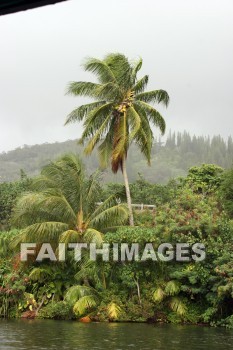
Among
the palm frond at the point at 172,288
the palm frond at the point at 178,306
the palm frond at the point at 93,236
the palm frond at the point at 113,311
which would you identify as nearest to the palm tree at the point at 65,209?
the palm frond at the point at 93,236

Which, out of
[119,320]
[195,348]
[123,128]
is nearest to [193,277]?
[119,320]

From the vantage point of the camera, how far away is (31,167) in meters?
153

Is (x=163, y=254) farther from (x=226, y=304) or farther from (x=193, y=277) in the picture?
(x=226, y=304)

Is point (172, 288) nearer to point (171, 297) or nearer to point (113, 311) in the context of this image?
point (171, 297)

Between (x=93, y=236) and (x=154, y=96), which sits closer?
(x=93, y=236)

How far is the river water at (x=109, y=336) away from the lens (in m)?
13.9

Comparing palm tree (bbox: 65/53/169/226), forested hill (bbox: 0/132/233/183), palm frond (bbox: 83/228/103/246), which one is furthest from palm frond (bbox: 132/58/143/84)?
forested hill (bbox: 0/132/233/183)

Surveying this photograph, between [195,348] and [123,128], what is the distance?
11.6 metres

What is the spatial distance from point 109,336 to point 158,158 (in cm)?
12776

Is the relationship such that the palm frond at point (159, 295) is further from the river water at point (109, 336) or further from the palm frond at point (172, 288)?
the river water at point (109, 336)

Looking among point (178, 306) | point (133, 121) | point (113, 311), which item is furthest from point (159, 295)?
point (133, 121)

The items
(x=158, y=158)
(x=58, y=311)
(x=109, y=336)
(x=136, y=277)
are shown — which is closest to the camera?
(x=109, y=336)

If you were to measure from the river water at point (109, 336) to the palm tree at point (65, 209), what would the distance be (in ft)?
10.5

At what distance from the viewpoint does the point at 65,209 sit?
21.2 m
